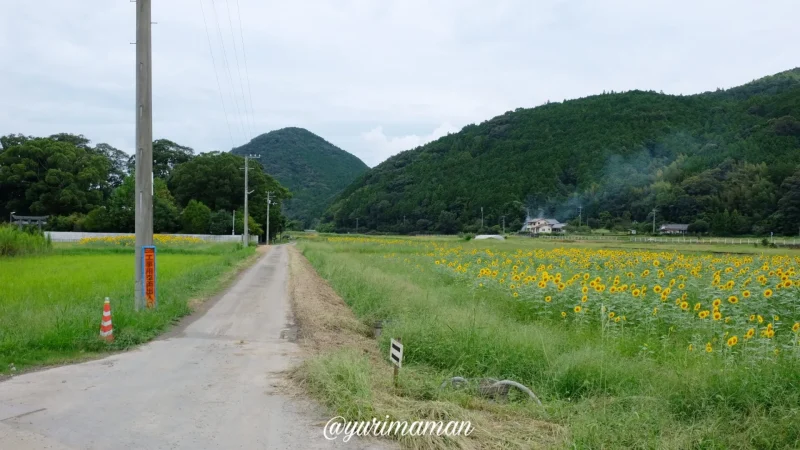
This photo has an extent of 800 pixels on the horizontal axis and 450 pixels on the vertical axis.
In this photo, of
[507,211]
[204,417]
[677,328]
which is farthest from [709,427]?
[507,211]

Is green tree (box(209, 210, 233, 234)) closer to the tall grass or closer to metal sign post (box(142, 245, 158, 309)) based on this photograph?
the tall grass

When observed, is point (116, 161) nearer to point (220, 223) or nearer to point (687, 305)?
point (220, 223)

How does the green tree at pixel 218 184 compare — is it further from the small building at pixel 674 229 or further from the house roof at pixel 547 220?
the small building at pixel 674 229

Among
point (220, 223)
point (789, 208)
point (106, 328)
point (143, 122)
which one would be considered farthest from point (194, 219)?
point (106, 328)

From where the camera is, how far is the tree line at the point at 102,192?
66.1 metres

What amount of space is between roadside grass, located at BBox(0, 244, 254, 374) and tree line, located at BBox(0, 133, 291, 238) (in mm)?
49779

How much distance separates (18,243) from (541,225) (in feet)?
233

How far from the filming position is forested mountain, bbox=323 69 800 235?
Result: 65.7 m

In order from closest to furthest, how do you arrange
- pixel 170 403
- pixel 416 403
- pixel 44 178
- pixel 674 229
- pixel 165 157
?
pixel 416 403 → pixel 170 403 → pixel 44 178 → pixel 674 229 → pixel 165 157

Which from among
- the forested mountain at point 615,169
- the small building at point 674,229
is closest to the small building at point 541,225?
the forested mountain at point 615,169

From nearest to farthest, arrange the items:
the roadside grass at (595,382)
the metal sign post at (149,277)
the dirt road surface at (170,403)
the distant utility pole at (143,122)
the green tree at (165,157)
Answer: the roadside grass at (595,382) < the dirt road surface at (170,403) < the metal sign post at (149,277) < the distant utility pole at (143,122) < the green tree at (165,157)

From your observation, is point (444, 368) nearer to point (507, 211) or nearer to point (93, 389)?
point (93, 389)

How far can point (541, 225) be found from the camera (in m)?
87.7

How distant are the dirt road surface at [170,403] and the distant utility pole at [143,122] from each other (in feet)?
13.4
